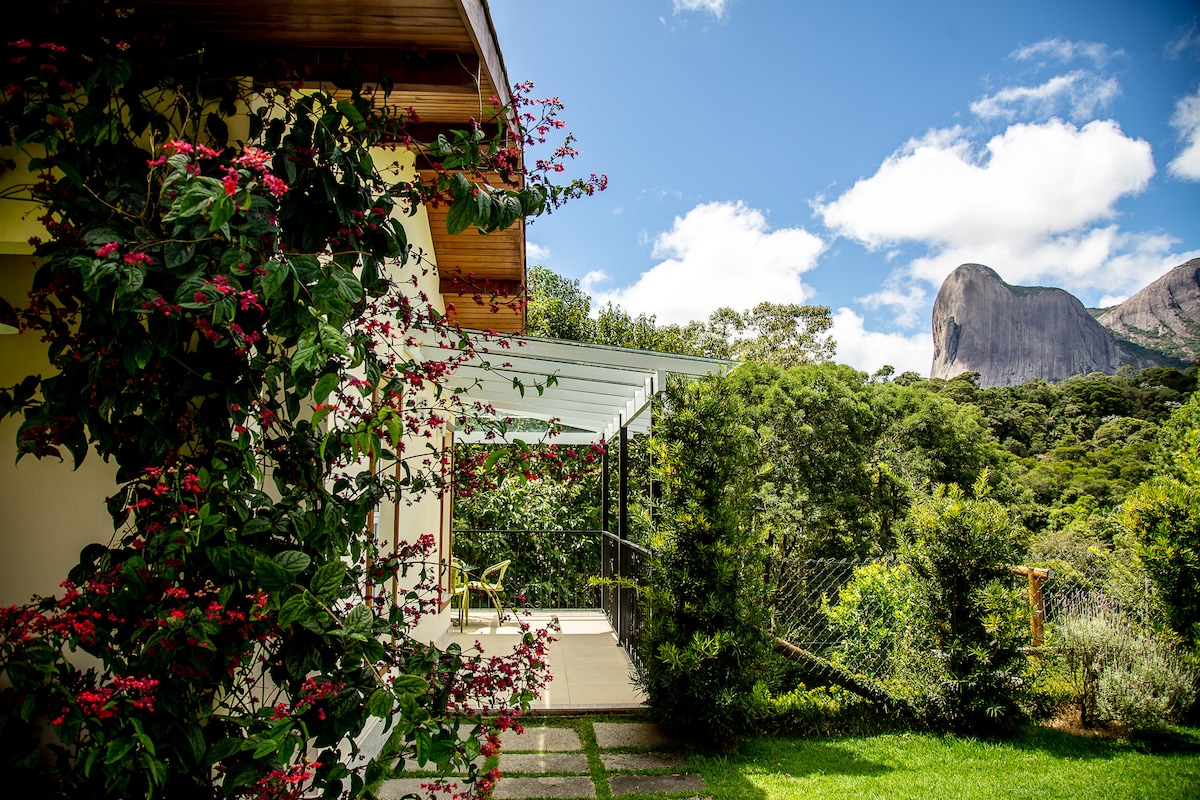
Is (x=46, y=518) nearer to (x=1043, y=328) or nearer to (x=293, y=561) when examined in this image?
(x=293, y=561)

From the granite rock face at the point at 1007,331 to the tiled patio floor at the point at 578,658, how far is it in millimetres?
34335

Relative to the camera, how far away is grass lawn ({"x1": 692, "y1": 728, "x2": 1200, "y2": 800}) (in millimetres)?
4395

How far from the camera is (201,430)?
2061 mm

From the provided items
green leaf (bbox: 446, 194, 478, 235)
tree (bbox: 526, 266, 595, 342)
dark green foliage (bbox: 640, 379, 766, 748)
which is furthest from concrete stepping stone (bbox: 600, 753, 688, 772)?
tree (bbox: 526, 266, 595, 342)

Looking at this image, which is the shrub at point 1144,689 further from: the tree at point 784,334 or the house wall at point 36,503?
the tree at point 784,334

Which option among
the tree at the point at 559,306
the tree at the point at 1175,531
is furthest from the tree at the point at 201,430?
the tree at the point at 559,306

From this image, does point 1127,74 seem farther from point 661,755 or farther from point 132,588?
point 132,588

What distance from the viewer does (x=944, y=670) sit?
18.0 feet

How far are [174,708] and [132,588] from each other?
1.10 feet

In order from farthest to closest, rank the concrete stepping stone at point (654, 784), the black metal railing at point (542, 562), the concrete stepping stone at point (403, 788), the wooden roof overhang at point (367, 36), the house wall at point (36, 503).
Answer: the black metal railing at point (542, 562)
the concrete stepping stone at point (654, 784)
the concrete stepping stone at point (403, 788)
the house wall at point (36, 503)
the wooden roof overhang at point (367, 36)

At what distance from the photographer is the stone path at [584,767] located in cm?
424

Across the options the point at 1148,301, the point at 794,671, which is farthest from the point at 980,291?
the point at 794,671

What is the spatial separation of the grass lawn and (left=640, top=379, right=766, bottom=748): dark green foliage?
0.43 meters

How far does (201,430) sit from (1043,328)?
44.3 meters
